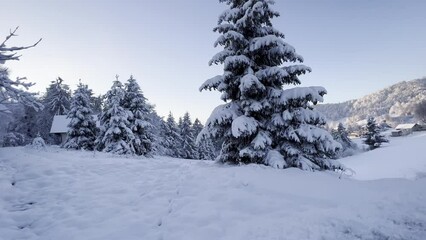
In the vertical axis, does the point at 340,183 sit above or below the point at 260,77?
below

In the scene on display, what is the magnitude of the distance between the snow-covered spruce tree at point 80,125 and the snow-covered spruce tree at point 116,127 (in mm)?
3647

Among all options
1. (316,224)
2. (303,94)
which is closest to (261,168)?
(303,94)

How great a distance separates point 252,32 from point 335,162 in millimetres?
6468

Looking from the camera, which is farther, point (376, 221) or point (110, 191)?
point (110, 191)

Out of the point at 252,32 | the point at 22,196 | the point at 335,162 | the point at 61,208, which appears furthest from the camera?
the point at 252,32

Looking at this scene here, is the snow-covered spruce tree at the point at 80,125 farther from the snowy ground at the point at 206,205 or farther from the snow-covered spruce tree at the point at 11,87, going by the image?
the snow-covered spruce tree at the point at 11,87

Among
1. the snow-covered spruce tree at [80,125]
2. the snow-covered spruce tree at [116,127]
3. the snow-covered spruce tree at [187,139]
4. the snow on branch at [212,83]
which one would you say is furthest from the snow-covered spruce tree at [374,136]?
the snow on branch at [212,83]

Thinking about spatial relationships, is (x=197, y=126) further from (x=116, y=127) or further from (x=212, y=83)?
(x=212, y=83)

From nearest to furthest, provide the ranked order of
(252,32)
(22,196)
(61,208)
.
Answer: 1. (61,208)
2. (22,196)
3. (252,32)

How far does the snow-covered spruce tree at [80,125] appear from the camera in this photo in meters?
31.0

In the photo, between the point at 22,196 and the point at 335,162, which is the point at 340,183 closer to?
the point at 335,162

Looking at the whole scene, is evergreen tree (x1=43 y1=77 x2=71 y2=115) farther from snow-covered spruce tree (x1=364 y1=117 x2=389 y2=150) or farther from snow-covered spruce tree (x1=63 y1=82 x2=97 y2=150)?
snow-covered spruce tree (x1=364 y1=117 x2=389 y2=150)

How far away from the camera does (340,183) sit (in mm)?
8078

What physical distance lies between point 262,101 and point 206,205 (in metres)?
5.52
